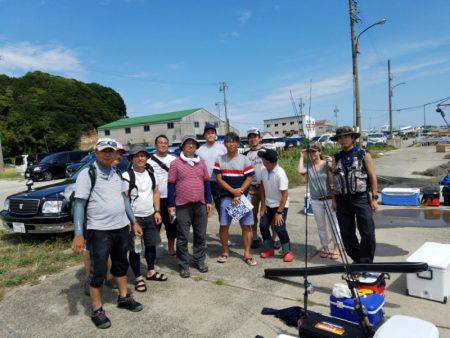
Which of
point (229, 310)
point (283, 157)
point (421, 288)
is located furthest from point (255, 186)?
point (283, 157)

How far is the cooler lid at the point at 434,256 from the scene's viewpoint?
339 centimetres

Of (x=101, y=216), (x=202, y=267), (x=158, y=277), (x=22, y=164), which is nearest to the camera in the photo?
(x=101, y=216)

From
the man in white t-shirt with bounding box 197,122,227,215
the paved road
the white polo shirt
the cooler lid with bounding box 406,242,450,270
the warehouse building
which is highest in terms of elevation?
the warehouse building

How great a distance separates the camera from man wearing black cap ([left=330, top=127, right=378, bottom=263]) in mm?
3959

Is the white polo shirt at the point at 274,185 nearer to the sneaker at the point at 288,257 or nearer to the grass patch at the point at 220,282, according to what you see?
the sneaker at the point at 288,257

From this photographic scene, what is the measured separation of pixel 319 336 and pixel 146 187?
258 cm

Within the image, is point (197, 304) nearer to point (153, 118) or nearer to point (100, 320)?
point (100, 320)

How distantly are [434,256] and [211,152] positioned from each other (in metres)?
3.26

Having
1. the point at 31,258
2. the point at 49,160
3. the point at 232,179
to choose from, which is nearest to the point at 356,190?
the point at 232,179

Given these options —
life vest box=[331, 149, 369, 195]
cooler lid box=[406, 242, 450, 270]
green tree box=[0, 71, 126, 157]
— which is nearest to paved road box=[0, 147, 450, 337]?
cooler lid box=[406, 242, 450, 270]

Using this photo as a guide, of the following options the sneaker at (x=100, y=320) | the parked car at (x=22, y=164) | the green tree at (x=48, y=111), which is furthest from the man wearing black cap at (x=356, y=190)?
the green tree at (x=48, y=111)

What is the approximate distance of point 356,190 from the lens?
3934 millimetres

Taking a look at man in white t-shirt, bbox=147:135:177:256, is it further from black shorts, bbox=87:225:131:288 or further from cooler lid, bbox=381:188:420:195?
cooler lid, bbox=381:188:420:195

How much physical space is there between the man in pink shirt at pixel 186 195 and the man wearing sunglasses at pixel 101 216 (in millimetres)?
1011
